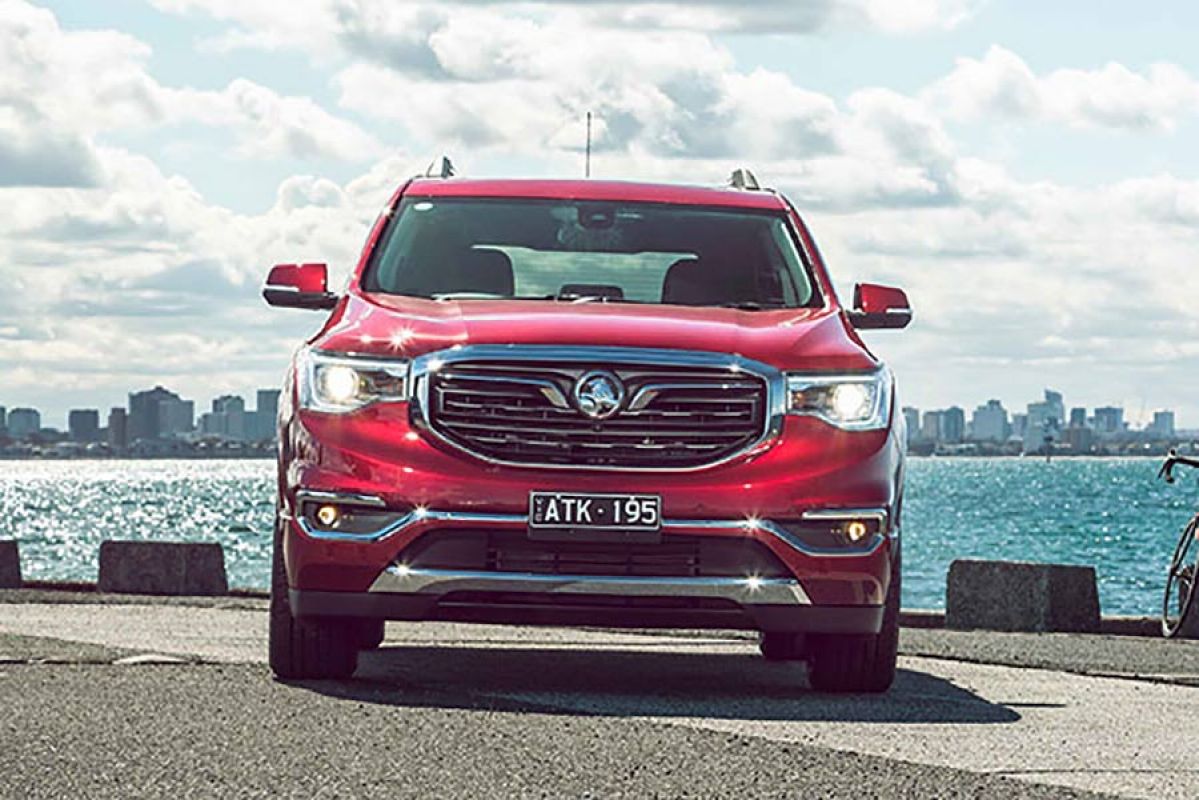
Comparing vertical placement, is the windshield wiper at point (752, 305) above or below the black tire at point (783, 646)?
above

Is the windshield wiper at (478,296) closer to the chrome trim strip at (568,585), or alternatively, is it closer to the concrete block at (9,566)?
the chrome trim strip at (568,585)

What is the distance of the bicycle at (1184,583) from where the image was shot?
50.8 ft

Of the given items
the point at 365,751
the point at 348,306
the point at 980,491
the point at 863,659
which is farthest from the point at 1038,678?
the point at 980,491

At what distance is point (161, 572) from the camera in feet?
56.3

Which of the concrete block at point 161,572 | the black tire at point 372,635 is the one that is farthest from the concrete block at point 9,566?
the black tire at point 372,635

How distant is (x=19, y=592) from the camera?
53.1ft

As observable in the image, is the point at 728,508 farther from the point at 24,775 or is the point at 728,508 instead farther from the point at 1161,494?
the point at 1161,494

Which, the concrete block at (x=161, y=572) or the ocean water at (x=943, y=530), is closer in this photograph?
the concrete block at (x=161, y=572)

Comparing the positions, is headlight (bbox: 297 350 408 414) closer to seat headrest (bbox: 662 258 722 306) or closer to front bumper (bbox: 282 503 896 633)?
front bumper (bbox: 282 503 896 633)

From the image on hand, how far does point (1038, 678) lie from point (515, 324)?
9.94ft

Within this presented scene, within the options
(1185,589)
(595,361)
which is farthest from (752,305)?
(1185,589)

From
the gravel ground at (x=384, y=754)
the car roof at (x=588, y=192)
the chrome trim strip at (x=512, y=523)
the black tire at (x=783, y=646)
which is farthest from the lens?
the black tire at (x=783, y=646)

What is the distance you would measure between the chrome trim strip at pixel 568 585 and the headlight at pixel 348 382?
61cm

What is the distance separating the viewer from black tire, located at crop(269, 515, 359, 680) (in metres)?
8.99
